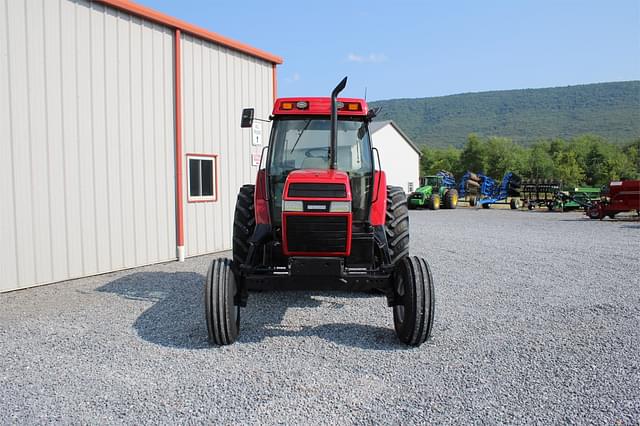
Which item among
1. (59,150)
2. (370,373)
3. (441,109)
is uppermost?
(441,109)

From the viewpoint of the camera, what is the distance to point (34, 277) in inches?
285

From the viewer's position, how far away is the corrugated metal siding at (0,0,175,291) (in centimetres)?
696

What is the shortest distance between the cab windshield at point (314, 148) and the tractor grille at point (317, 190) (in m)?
0.72

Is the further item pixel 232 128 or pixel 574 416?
pixel 232 128

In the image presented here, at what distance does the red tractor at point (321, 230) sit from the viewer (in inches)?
186

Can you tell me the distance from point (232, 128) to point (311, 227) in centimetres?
656

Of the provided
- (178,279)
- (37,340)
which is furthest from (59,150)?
(37,340)

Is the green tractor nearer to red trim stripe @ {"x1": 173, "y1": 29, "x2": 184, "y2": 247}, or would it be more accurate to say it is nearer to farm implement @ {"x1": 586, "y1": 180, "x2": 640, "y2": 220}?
farm implement @ {"x1": 586, "y1": 180, "x2": 640, "y2": 220}

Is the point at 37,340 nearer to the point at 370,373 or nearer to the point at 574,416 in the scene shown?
the point at 370,373

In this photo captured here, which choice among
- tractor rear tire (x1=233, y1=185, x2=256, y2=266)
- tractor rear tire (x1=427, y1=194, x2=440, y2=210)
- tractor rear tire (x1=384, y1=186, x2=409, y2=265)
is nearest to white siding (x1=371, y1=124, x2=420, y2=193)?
tractor rear tire (x1=427, y1=194, x2=440, y2=210)

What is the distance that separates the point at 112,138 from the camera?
831 centimetres

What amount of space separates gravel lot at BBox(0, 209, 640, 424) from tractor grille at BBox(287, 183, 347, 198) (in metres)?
1.38

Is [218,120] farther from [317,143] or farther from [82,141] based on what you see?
[317,143]

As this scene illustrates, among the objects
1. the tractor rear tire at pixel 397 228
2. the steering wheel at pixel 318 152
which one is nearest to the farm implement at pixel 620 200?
the tractor rear tire at pixel 397 228
